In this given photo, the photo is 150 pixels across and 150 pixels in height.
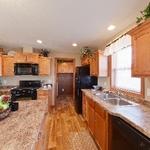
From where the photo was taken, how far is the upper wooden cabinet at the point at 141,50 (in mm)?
1804

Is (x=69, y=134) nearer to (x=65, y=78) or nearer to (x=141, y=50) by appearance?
(x=141, y=50)

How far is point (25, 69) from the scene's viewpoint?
16.9 feet

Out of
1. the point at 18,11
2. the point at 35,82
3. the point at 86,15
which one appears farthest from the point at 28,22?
the point at 35,82

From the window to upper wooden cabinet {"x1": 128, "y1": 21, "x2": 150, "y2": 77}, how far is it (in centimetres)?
60

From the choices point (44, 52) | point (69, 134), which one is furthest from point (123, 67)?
point (44, 52)

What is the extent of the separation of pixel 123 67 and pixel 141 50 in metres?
1.45

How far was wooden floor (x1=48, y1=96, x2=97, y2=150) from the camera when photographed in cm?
285

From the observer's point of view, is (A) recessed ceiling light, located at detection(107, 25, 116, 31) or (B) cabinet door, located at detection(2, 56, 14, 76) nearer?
(A) recessed ceiling light, located at detection(107, 25, 116, 31)

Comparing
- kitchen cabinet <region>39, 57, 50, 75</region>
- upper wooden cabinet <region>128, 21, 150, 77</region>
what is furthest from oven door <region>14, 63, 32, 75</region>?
upper wooden cabinet <region>128, 21, 150, 77</region>

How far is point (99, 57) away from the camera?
3875 millimetres

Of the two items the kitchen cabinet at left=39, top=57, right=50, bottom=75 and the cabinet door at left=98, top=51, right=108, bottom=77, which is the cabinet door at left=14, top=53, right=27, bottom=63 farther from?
the cabinet door at left=98, top=51, right=108, bottom=77

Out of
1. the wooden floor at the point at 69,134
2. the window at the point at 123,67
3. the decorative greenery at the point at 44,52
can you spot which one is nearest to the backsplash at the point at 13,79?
the decorative greenery at the point at 44,52

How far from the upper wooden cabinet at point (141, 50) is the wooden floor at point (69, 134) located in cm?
173

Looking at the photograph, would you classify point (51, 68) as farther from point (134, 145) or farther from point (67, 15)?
point (134, 145)
